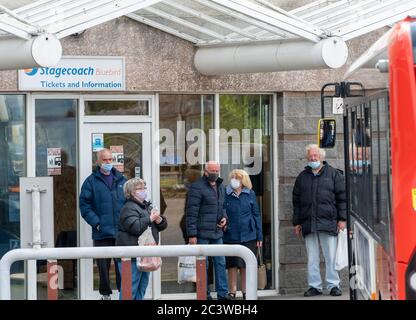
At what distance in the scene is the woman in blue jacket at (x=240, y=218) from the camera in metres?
15.2

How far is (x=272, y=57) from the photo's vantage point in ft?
47.6

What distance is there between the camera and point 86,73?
15.1 m

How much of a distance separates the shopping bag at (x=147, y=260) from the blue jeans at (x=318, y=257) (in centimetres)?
323

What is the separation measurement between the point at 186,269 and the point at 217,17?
3.10 metres

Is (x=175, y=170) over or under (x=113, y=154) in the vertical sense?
under

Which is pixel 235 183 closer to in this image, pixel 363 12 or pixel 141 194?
pixel 141 194

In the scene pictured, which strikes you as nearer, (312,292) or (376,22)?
(376,22)

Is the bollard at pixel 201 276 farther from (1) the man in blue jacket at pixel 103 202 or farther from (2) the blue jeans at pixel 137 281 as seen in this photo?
(1) the man in blue jacket at pixel 103 202

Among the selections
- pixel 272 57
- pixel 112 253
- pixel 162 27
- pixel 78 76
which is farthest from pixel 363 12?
pixel 112 253

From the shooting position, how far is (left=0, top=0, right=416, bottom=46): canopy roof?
1302 centimetres

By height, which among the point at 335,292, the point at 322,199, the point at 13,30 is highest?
the point at 13,30

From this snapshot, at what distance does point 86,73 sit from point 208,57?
1.56m
